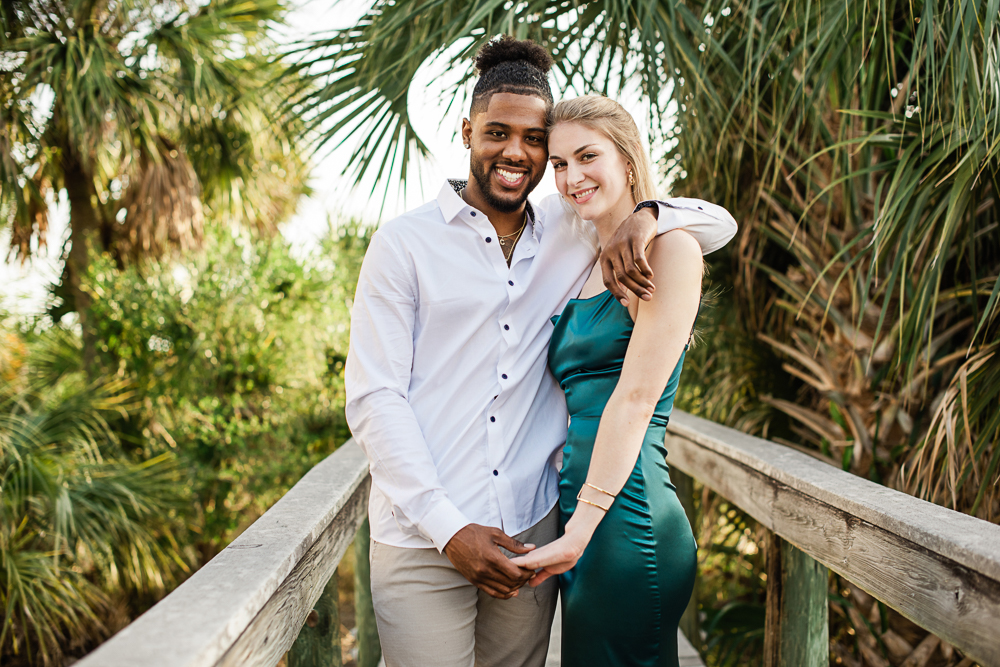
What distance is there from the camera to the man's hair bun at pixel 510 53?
5.30 ft

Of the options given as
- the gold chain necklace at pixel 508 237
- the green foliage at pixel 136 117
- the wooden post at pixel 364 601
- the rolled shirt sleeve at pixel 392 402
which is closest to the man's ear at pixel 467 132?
the gold chain necklace at pixel 508 237

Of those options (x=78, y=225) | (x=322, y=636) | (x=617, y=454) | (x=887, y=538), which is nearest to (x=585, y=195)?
(x=617, y=454)

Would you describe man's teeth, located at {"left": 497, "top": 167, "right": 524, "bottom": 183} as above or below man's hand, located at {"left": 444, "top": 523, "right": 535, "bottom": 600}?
above

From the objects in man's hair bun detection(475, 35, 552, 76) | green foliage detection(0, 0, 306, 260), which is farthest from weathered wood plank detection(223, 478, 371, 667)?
green foliage detection(0, 0, 306, 260)

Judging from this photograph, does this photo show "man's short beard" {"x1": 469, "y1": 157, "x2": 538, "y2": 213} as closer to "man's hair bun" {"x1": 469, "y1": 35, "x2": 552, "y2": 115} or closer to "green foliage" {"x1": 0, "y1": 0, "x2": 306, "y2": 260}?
"man's hair bun" {"x1": 469, "y1": 35, "x2": 552, "y2": 115}

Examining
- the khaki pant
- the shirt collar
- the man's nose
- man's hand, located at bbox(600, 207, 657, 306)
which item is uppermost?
the man's nose

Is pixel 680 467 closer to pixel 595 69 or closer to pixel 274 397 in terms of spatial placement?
pixel 595 69

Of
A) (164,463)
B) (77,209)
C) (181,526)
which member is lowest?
(181,526)

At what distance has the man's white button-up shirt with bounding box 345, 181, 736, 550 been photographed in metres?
1.37

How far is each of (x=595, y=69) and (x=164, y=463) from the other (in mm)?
3773

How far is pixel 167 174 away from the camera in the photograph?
575cm

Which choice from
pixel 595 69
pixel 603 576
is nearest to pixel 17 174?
pixel 595 69

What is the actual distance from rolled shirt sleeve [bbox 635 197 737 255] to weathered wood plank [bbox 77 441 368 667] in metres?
0.89

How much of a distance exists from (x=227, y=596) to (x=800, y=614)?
1494mm
